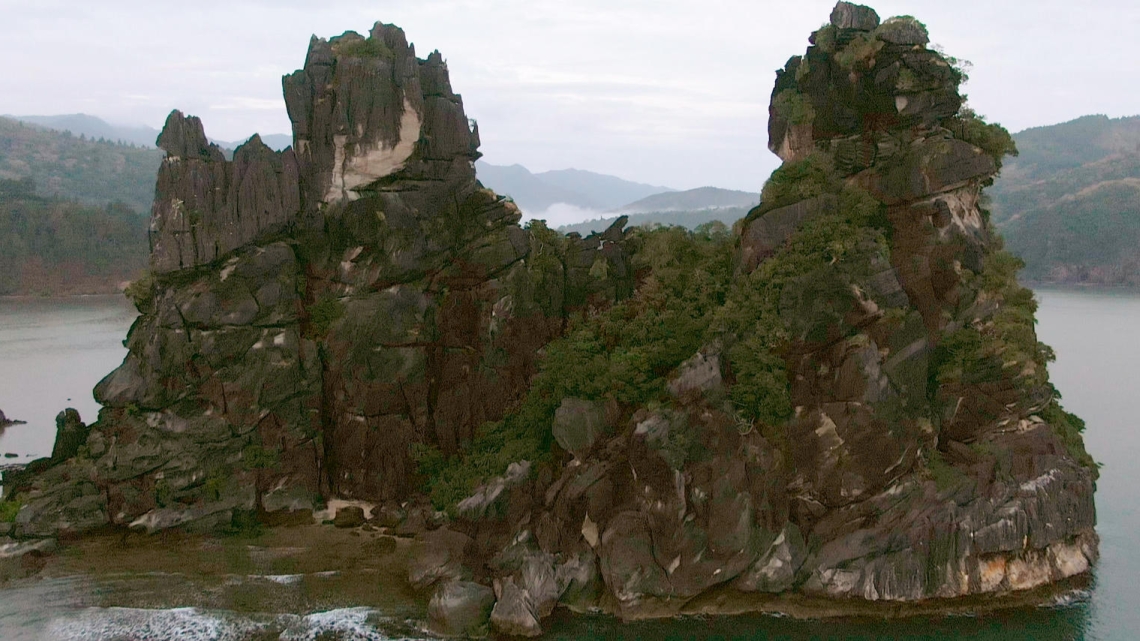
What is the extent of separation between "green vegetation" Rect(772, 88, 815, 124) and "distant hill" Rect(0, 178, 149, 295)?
60231 mm

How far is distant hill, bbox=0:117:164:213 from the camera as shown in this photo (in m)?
108

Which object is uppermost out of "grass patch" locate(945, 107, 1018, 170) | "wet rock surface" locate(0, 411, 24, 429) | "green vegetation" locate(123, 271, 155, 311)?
"grass patch" locate(945, 107, 1018, 170)

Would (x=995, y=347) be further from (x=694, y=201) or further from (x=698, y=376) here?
(x=694, y=201)

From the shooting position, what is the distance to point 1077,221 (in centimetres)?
A: 7644

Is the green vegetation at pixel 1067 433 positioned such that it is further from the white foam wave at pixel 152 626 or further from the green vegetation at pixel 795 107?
the white foam wave at pixel 152 626

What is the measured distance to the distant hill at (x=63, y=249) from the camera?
221ft

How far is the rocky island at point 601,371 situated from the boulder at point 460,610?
2.0 inches

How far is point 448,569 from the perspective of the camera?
18.0 meters

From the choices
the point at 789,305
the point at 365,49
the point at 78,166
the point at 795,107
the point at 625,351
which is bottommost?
the point at 625,351

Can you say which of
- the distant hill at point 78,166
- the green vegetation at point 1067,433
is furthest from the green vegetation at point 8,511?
the distant hill at point 78,166

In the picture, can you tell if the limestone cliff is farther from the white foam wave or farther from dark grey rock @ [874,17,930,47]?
the white foam wave

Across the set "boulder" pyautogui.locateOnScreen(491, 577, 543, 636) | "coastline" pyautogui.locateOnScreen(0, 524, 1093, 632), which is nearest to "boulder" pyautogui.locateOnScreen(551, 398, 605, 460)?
"coastline" pyautogui.locateOnScreen(0, 524, 1093, 632)

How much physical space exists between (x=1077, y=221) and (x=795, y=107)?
6727 cm

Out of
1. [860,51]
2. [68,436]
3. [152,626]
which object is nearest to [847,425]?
[860,51]
